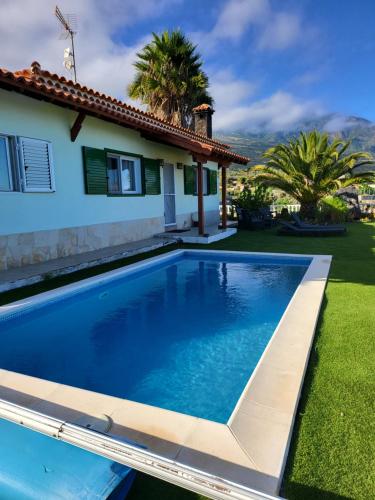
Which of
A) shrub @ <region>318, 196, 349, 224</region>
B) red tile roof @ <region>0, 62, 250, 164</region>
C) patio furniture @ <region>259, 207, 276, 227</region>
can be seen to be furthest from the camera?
shrub @ <region>318, 196, 349, 224</region>

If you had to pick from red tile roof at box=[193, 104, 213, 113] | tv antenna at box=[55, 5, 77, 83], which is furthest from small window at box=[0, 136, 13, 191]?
red tile roof at box=[193, 104, 213, 113]

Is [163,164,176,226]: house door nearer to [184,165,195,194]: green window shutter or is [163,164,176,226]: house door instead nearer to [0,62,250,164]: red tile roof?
[184,165,195,194]: green window shutter

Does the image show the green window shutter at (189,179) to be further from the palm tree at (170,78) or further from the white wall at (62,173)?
the palm tree at (170,78)

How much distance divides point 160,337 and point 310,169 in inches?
621

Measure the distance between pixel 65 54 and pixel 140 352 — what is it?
46.4 ft

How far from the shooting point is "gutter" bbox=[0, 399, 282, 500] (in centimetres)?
165

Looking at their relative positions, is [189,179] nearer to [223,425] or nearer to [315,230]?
[315,230]

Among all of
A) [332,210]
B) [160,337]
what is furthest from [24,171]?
[332,210]

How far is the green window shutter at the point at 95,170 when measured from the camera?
33.3 ft

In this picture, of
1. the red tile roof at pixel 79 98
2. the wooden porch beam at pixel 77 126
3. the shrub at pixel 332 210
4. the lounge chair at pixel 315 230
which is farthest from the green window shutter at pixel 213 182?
the wooden porch beam at pixel 77 126

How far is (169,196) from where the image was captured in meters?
15.3

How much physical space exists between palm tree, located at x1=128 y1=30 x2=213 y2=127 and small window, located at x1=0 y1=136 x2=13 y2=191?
51.1ft

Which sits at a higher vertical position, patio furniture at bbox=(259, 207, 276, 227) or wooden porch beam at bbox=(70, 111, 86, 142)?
wooden porch beam at bbox=(70, 111, 86, 142)

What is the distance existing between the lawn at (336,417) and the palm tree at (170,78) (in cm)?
1876
